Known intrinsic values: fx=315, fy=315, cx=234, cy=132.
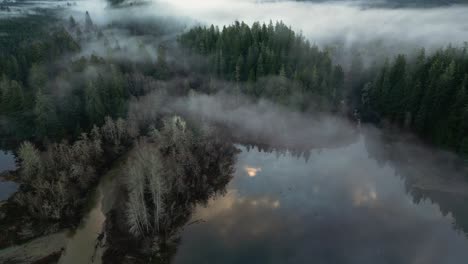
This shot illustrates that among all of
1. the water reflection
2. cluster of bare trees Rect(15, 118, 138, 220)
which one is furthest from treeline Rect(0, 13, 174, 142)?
the water reflection

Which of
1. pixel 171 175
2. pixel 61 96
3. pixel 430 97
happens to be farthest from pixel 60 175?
pixel 430 97

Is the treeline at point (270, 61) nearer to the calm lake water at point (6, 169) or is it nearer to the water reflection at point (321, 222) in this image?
the water reflection at point (321, 222)

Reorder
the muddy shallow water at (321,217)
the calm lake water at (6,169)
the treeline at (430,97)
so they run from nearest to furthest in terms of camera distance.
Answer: the muddy shallow water at (321,217) < the calm lake water at (6,169) < the treeline at (430,97)

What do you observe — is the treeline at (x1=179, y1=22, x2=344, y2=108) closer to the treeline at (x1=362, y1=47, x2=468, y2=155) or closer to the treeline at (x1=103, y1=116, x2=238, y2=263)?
the treeline at (x1=362, y1=47, x2=468, y2=155)

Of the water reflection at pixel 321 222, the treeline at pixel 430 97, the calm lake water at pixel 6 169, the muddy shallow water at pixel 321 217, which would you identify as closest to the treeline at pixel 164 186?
the muddy shallow water at pixel 321 217

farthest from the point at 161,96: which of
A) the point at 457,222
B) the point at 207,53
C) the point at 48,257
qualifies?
the point at 457,222

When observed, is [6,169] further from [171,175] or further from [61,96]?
[171,175]

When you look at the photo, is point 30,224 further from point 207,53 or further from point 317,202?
point 207,53
